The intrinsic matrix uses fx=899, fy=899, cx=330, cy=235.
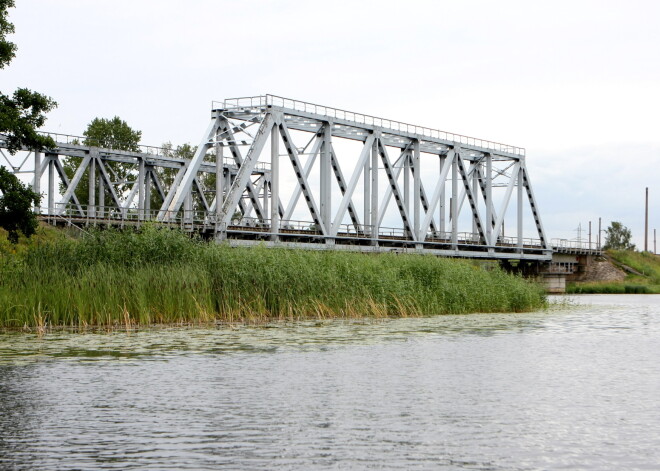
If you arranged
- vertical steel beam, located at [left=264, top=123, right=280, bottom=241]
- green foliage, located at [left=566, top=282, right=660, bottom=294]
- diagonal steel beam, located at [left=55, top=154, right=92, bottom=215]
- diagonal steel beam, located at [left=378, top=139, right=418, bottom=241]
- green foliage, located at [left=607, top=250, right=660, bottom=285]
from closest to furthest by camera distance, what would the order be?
A: vertical steel beam, located at [left=264, top=123, right=280, bottom=241] → diagonal steel beam, located at [left=378, top=139, right=418, bottom=241] → diagonal steel beam, located at [left=55, top=154, right=92, bottom=215] → green foliage, located at [left=566, top=282, right=660, bottom=294] → green foliage, located at [left=607, top=250, right=660, bottom=285]

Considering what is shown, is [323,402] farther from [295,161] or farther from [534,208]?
[534,208]

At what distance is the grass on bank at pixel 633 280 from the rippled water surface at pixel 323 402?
168ft

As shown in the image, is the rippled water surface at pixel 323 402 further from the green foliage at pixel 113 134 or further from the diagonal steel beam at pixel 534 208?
the green foliage at pixel 113 134

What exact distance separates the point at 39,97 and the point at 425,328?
15.4 meters

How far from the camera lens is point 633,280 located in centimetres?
7981

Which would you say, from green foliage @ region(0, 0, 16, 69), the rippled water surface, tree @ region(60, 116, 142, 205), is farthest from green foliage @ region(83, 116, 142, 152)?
the rippled water surface

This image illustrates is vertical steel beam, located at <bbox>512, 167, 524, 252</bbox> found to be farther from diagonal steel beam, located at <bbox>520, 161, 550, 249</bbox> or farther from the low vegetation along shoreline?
the low vegetation along shoreline

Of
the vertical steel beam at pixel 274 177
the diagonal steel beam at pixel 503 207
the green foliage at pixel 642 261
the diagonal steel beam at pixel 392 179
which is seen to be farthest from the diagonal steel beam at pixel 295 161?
the green foliage at pixel 642 261

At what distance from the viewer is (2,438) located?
9.48m

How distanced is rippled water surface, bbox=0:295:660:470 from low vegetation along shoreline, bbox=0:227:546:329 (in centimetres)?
184

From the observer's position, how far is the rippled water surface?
8.81 meters

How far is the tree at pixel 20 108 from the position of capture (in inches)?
1161

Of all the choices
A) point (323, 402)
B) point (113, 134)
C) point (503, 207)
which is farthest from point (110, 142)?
point (323, 402)

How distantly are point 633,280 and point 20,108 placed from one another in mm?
62623
